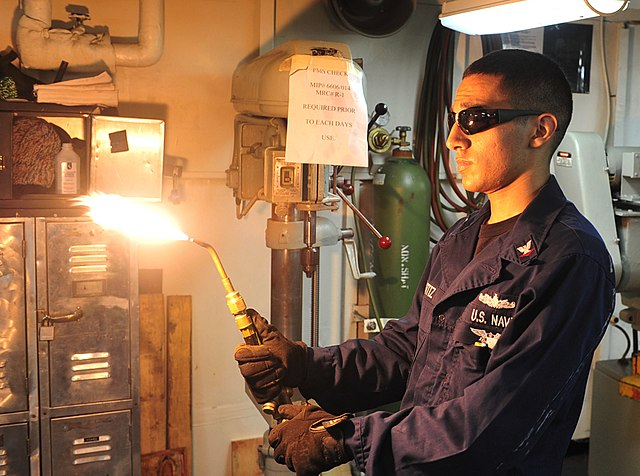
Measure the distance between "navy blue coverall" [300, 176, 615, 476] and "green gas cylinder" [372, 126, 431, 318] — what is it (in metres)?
1.66

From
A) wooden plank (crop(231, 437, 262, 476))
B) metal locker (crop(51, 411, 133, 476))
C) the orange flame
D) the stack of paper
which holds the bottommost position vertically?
wooden plank (crop(231, 437, 262, 476))

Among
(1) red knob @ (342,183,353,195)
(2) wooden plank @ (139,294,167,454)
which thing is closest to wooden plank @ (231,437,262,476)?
(2) wooden plank @ (139,294,167,454)

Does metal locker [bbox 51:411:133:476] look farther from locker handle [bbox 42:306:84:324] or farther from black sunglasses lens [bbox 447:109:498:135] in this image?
black sunglasses lens [bbox 447:109:498:135]

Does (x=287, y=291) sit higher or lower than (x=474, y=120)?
lower

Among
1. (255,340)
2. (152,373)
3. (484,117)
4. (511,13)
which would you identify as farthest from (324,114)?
(152,373)

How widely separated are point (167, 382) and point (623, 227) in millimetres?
2350

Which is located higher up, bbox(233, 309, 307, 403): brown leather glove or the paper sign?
the paper sign

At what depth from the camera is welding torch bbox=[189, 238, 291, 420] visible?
1744 mm

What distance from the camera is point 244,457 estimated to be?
375cm

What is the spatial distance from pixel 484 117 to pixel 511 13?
0.93 m

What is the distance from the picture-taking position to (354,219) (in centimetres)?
376

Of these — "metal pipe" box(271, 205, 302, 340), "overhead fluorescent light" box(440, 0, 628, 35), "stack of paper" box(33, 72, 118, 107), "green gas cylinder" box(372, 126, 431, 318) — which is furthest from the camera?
"green gas cylinder" box(372, 126, 431, 318)

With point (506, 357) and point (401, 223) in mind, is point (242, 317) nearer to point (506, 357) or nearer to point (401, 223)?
point (506, 357)

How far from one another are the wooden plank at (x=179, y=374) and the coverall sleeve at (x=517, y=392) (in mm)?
2051
